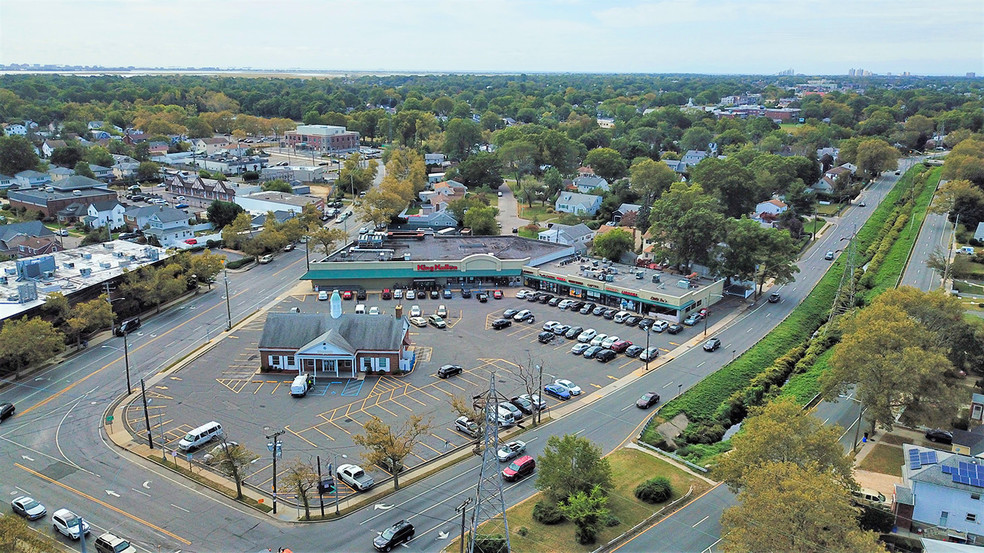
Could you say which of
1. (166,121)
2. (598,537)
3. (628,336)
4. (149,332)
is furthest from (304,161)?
(598,537)

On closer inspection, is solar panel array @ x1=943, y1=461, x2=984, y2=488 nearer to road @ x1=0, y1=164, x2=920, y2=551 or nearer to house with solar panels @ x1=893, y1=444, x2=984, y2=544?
house with solar panels @ x1=893, y1=444, x2=984, y2=544

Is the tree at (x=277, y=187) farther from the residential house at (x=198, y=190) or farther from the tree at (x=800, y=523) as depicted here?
the tree at (x=800, y=523)

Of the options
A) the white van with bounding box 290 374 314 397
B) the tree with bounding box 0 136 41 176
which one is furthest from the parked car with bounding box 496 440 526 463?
the tree with bounding box 0 136 41 176

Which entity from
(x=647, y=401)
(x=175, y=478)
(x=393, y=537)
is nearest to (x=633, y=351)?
(x=647, y=401)

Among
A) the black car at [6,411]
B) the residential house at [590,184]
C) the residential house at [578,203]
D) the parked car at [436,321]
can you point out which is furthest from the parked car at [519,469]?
the residential house at [590,184]

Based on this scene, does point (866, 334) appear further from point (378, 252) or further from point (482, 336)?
point (378, 252)
